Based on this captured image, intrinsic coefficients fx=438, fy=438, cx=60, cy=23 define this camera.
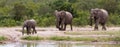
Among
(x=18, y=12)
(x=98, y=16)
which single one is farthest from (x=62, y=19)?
(x=18, y=12)

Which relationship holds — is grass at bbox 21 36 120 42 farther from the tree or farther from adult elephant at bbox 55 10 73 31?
the tree

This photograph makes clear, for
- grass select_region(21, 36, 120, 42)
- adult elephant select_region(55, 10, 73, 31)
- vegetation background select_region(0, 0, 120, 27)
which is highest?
grass select_region(21, 36, 120, 42)

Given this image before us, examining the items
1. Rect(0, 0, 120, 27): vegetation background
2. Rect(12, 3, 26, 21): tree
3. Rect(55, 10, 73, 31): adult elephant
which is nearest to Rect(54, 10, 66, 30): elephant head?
Rect(55, 10, 73, 31): adult elephant

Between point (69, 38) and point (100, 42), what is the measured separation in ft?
6.31

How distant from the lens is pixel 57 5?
46750 mm

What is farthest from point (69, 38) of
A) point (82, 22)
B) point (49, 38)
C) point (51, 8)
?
point (51, 8)

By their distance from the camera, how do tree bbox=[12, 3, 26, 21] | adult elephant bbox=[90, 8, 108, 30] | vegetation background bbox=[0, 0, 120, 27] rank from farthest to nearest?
tree bbox=[12, 3, 26, 21]
vegetation background bbox=[0, 0, 120, 27]
adult elephant bbox=[90, 8, 108, 30]

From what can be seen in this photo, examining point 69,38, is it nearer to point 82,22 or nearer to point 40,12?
point 82,22

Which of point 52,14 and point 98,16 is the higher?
point 98,16

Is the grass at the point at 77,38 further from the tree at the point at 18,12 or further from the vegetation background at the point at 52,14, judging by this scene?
the tree at the point at 18,12

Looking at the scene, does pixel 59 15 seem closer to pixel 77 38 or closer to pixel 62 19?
pixel 62 19

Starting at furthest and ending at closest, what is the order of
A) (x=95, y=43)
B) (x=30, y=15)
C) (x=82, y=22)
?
(x=30, y=15) → (x=82, y=22) → (x=95, y=43)

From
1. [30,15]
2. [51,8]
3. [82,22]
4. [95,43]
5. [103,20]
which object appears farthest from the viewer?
[51,8]

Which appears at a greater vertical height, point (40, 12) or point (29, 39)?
point (29, 39)
